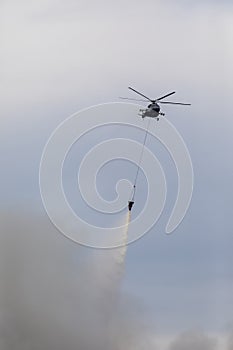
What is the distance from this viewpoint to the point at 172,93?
30.7m

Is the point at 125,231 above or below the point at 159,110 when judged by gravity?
below

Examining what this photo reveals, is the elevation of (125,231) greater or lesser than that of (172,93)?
lesser

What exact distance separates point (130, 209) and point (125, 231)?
100 cm

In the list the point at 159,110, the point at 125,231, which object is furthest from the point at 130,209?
the point at 159,110

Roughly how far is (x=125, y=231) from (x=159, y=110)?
14.5ft

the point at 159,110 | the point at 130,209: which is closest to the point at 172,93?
the point at 159,110

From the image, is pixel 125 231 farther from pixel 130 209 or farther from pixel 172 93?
pixel 172 93

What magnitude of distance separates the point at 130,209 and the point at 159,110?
140 inches

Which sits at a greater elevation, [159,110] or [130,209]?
[159,110]

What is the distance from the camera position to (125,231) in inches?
1211

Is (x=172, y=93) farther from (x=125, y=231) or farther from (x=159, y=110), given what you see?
(x=125, y=231)

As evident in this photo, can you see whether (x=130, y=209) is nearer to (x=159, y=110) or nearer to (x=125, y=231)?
(x=125, y=231)

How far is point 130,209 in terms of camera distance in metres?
30.2
